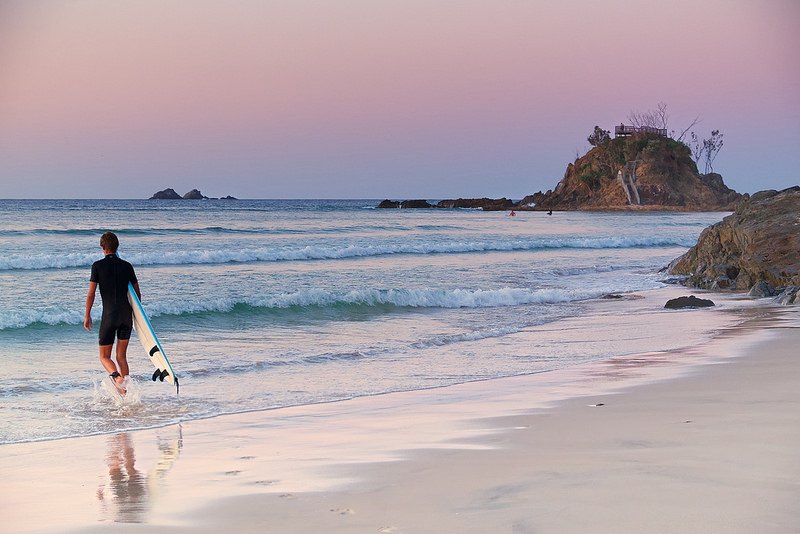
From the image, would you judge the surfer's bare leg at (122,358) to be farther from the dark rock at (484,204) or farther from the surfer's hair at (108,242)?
the dark rock at (484,204)

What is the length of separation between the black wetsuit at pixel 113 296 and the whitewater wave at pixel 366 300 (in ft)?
21.0

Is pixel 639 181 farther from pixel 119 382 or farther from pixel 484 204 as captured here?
pixel 119 382

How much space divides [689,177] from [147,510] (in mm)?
117603

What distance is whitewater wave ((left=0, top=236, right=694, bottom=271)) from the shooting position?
91.8 ft

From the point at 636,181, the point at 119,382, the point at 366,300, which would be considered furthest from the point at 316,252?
the point at 636,181

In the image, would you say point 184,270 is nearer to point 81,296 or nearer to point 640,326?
point 81,296

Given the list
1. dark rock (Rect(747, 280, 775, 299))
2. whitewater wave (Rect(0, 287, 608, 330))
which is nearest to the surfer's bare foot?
whitewater wave (Rect(0, 287, 608, 330))

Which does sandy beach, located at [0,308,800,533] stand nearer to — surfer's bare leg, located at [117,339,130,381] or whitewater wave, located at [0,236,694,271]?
surfer's bare leg, located at [117,339,130,381]

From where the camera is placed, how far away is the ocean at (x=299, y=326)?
346 inches

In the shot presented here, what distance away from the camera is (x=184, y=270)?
26.8 metres

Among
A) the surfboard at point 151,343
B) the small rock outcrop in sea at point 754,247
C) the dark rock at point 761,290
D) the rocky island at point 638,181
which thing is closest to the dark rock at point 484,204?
the rocky island at point 638,181

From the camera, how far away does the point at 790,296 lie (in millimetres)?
15797

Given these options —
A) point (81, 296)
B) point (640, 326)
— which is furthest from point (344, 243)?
point (640, 326)

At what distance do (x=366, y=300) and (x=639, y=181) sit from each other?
3941 inches
